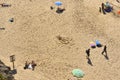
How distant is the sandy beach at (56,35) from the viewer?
32781 mm

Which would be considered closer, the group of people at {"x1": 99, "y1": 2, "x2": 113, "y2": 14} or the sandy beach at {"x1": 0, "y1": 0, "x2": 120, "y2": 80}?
the sandy beach at {"x1": 0, "y1": 0, "x2": 120, "y2": 80}

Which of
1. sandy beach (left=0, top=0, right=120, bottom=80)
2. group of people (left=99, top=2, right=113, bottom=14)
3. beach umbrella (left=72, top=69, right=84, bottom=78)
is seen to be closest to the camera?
beach umbrella (left=72, top=69, right=84, bottom=78)

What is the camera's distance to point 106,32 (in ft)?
129

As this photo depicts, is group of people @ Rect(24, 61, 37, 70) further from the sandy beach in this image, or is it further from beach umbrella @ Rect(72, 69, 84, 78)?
beach umbrella @ Rect(72, 69, 84, 78)

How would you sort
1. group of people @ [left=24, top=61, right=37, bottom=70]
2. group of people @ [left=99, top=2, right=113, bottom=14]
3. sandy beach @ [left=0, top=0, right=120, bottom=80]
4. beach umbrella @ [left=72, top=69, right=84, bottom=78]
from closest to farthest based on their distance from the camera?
1. beach umbrella @ [left=72, top=69, right=84, bottom=78]
2. group of people @ [left=24, top=61, right=37, bottom=70]
3. sandy beach @ [left=0, top=0, right=120, bottom=80]
4. group of people @ [left=99, top=2, right=113, bottom=14]

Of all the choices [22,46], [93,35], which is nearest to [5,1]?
[22,46]

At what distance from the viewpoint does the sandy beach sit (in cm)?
3278

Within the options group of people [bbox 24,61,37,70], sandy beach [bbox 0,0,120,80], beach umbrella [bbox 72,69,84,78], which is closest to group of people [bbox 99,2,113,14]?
sandy beach [bbox 0,0,120,80]

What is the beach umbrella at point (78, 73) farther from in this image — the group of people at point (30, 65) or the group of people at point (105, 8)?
the group of people at point (105, 8)

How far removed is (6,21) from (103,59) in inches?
593

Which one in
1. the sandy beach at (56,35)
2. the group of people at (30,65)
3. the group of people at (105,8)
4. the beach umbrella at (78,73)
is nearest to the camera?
the beach umbrella at (78,73)

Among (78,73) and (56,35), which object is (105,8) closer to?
(56,35)

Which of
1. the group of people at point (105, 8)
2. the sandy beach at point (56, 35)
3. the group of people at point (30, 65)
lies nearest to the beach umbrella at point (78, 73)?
the sandy beach at point (56, 35)

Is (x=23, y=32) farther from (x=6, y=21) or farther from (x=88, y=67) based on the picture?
(x=88, y=67)
